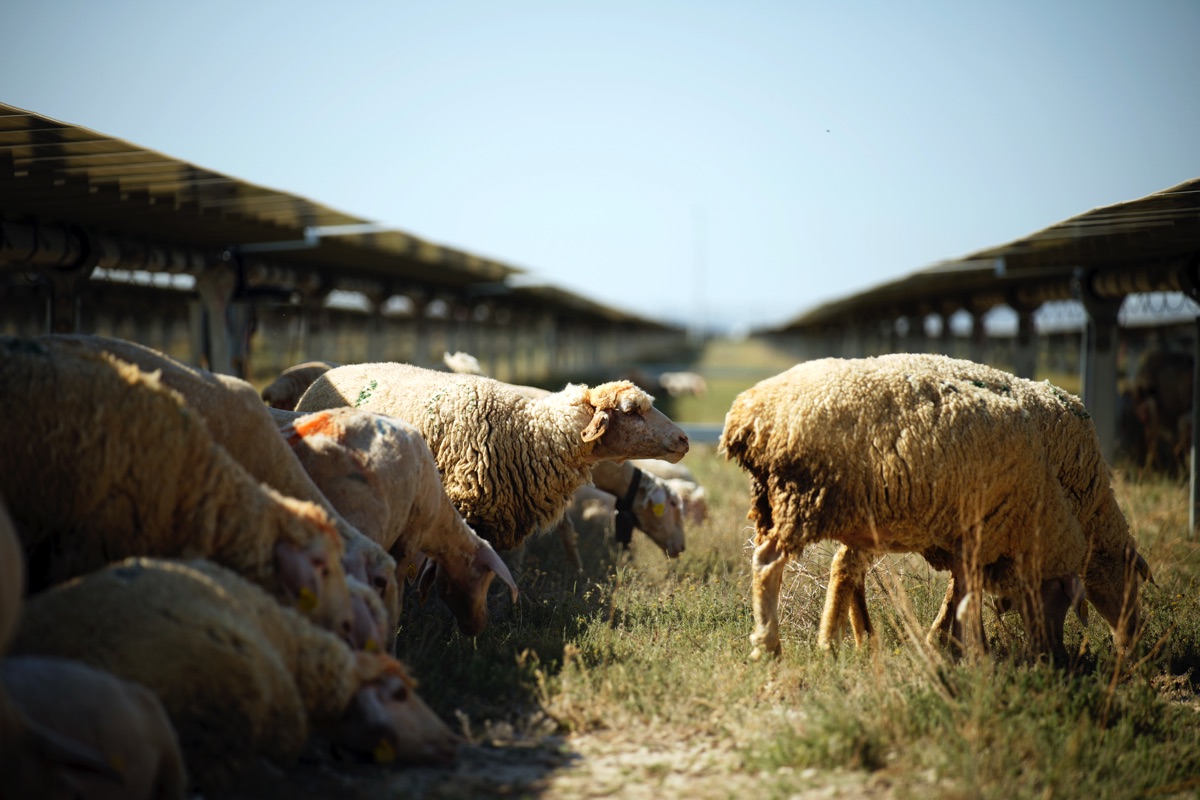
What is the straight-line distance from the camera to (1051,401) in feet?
19.5

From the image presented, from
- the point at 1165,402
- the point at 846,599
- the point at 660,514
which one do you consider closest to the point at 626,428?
the point at 660,514

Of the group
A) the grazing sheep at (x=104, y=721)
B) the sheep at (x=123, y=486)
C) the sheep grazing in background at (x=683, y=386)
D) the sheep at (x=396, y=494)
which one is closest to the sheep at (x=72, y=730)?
the grazing sheep at (x=104, y=721)

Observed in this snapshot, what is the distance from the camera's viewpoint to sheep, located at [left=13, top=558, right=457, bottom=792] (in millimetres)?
3375

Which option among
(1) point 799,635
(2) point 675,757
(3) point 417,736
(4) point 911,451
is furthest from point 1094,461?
(3) point 417,736

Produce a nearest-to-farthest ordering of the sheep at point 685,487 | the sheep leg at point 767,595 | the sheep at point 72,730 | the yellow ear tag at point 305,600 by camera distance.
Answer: the sheep at point 72,730 → the yellow ear tag at point 305,600 → the sheep leg at point 767,595 → the sheep at point 685,487

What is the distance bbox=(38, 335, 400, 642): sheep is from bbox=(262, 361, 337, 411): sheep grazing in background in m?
4.45

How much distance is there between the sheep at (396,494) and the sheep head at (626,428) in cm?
168

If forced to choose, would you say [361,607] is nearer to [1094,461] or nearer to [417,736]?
[417,736]

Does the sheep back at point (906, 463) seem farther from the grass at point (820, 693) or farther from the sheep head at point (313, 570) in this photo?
the sheep head at point (313, 570)

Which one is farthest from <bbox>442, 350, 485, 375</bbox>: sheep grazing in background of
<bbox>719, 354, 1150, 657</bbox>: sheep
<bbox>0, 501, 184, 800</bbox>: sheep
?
<bbox>0, 501, 184, 800</bbox>: sheep

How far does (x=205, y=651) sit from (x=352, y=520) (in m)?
1.74

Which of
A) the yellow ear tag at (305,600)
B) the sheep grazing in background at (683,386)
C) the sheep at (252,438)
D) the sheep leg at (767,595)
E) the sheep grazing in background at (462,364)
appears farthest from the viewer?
the sheep grazing in background at (683,386)

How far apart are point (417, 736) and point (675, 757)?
3.64 feet

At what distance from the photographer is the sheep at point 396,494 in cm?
530
